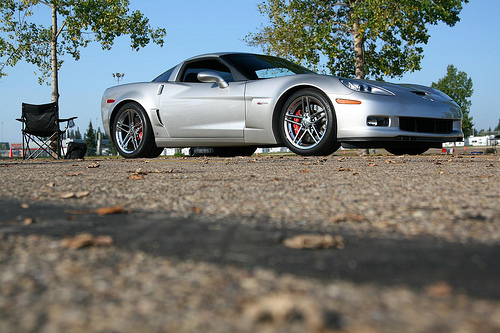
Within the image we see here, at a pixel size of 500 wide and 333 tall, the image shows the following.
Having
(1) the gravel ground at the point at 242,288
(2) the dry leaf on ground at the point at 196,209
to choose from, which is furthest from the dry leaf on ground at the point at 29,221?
(2) the dry leaf on ground at the point at 196,209

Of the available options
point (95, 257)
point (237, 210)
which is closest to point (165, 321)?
point (95, 257)

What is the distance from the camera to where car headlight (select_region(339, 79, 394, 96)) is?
19.9 feet

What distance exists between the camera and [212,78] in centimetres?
670

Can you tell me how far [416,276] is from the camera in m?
1.24

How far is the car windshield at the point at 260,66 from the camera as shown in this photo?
6.89 m

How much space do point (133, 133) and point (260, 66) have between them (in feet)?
7.30

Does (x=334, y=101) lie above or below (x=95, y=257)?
above

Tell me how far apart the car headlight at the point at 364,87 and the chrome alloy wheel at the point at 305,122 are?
38cm

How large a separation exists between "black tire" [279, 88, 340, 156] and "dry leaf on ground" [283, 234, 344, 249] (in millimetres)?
4523

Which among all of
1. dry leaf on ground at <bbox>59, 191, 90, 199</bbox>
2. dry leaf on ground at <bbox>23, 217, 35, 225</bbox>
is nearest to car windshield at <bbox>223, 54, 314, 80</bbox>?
dry leaf on ground at <bbox>59, 191, 90, 199</bbox>

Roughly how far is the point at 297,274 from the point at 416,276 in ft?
0.93

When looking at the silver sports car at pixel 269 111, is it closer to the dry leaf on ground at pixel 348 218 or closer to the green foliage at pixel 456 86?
the dry leaf on ground at pixel 348 218

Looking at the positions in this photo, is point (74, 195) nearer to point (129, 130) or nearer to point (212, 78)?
point (212, 78)

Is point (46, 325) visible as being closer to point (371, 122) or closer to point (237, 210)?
point (237, 210)
